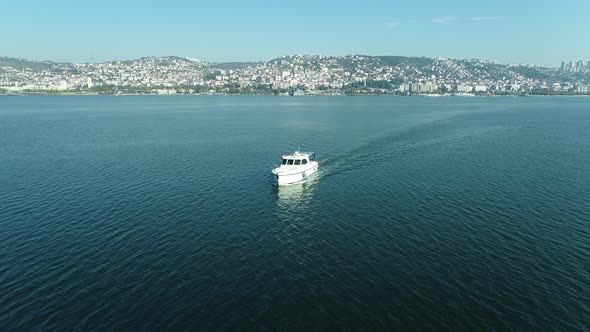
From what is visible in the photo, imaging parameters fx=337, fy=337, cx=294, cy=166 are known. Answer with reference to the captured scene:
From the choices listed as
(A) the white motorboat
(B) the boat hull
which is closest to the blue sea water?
(B) the boat hull

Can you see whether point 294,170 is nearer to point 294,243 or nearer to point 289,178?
point 289,178

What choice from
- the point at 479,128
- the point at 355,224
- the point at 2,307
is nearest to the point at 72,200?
the point at 2,307

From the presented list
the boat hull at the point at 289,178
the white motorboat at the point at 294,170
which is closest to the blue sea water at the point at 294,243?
the boat hull at the point at 289,178

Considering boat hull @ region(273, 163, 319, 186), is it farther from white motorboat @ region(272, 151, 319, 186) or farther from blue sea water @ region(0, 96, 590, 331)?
blue sea water @ region(0, 96, 590, 331)

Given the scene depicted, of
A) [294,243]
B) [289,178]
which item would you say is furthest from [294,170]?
[294,243]

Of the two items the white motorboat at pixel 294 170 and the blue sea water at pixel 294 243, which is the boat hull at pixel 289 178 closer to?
the white motorboat at pixel 294 170

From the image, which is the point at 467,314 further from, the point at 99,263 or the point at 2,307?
the point at 2,307
